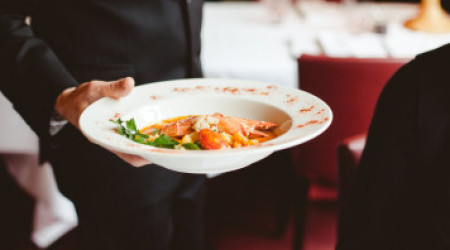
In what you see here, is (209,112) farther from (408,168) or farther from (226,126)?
(408,168)

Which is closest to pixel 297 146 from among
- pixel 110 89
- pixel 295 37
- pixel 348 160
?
pixel 348 160

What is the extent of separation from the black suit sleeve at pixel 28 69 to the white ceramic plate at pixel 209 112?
290mm

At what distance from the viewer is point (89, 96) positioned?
1072 mm

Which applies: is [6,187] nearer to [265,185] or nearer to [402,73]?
[265,185]

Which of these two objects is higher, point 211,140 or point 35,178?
point 211,140

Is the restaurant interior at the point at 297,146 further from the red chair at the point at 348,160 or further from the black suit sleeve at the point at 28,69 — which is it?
the black suit sleeve at the point at 28,69

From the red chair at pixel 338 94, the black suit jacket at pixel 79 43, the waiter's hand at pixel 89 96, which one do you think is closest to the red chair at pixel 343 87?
the red chair at pixel 338 94

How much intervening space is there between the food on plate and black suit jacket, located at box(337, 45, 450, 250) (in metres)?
0.26

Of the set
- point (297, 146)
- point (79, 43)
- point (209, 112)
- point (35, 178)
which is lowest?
point (35, 178)

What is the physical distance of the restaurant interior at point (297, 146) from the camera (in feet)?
5.72

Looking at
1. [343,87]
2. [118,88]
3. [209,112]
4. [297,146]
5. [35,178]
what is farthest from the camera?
[35,178]

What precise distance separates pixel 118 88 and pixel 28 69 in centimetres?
42

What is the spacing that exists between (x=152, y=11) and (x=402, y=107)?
680 millimetres

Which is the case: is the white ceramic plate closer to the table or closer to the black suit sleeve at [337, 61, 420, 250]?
the black suit sleeve at [337, 61, 420, 250]
